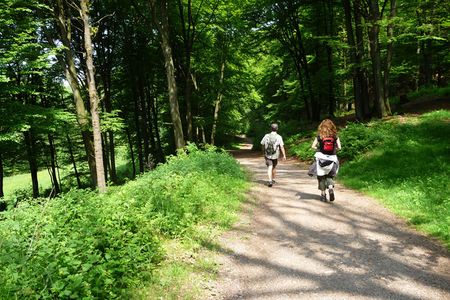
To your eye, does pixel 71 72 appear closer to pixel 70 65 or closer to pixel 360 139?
pixel 70 65

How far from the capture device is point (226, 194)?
385 inches

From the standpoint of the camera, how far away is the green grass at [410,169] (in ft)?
27.3

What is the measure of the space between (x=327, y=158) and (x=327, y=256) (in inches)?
145

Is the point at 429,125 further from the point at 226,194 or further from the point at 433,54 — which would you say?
the point at 433,54

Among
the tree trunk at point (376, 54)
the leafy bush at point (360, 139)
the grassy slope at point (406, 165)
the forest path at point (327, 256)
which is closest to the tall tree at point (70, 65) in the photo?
the forest path at point (327, 256)

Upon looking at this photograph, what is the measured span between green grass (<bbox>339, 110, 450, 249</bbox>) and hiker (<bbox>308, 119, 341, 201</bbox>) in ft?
5.08

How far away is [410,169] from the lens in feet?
37.1

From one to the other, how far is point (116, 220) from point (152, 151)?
23488mm

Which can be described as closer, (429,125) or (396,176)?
(396,176)

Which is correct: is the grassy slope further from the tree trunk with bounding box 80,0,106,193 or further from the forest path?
the tree trunk with bounding box 80,0,106,193

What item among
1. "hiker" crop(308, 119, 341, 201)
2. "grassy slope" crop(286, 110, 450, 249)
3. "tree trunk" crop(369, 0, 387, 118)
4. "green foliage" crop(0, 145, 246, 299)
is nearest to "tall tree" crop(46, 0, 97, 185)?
"green foliage" crop(0, 145, 246, 299)

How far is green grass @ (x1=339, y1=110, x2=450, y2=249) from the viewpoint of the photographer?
832 cm

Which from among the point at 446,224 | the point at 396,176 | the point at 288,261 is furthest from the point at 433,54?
the point at 288,261

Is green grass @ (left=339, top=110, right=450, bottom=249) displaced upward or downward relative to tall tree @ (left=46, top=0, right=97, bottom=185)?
downward
